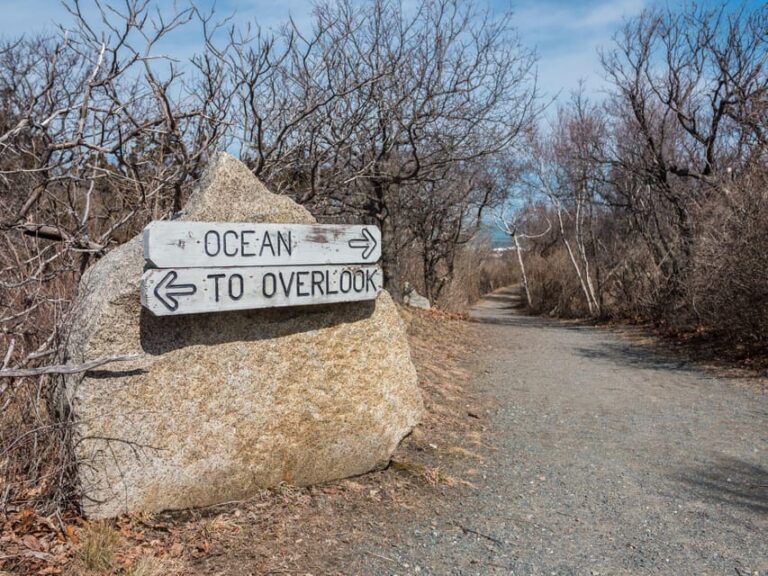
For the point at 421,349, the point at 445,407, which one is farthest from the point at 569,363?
the point at 445,407

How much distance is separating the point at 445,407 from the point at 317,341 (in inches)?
106

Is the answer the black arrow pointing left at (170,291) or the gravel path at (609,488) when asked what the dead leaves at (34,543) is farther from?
the gravel path at (609,488)

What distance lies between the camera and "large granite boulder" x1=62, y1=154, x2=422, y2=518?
125 inches

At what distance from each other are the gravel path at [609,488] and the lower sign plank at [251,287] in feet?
4.74

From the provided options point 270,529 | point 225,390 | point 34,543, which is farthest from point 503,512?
point 34,543

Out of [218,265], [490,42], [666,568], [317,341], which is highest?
[490,42]

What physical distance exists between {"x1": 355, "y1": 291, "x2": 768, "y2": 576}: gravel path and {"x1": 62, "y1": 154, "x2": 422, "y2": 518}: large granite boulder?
800 mm

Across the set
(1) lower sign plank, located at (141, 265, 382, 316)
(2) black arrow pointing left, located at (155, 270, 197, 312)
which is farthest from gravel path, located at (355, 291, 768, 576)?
(2) black arrow pointing left, located at (155, 270, 197, 312)

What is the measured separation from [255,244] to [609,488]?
9.59ft

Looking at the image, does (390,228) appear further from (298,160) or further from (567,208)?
(567,208)

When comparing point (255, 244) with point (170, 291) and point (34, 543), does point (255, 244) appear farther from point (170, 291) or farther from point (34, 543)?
point (34, 543)

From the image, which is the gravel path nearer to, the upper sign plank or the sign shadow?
the sign shadow

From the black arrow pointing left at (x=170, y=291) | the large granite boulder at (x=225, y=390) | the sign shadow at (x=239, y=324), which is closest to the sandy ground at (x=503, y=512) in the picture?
the large granite boulder at (x=225, y=390)

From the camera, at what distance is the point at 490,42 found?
947cm
